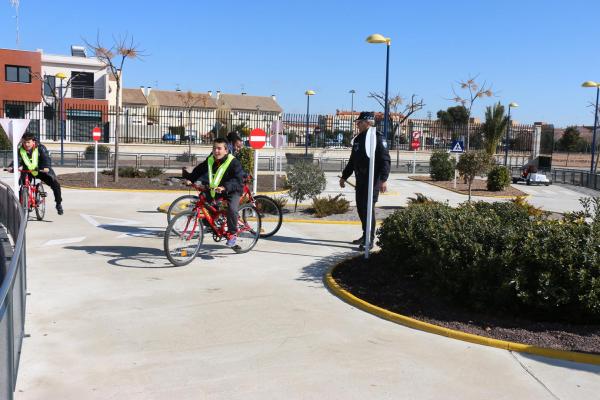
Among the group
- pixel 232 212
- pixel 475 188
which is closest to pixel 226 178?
pixel 232 212

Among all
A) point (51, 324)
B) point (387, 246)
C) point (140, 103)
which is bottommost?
point (51, 324)

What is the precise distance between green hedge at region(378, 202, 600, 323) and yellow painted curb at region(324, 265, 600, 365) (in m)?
0.60

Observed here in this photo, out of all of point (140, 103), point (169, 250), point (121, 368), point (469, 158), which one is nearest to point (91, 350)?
point (121, 368)

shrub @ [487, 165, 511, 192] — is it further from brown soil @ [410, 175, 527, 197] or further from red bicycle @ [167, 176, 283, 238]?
red bicycle @ [167, 176, 283, 238]

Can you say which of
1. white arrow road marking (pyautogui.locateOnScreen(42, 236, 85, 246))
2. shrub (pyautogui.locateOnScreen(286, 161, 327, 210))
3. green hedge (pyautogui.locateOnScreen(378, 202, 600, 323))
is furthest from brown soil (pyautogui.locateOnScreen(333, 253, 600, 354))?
shrub (pyautogui.locateOnScreen(286, 161, 327, 210))

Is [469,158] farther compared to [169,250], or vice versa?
[469,158]

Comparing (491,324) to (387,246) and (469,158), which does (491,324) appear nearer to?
(387,246)

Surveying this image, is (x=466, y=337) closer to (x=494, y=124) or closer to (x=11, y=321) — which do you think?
(x=11, y=321)

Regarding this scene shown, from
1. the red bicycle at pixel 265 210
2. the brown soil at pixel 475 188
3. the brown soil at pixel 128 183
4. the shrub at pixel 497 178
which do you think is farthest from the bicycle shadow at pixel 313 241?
the shrub at pixel 497 178

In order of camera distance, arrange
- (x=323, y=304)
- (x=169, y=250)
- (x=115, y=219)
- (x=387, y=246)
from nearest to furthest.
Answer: (x=323, y=304) < (x=387, y=246) < (x=169, y=250) < (x=115, y=219)

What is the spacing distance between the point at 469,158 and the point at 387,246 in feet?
45.0

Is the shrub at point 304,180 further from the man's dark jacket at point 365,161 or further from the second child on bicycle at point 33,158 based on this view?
the second child on bicycle at point 33,158

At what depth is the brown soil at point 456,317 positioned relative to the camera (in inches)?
204

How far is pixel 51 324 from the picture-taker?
17.9ft
